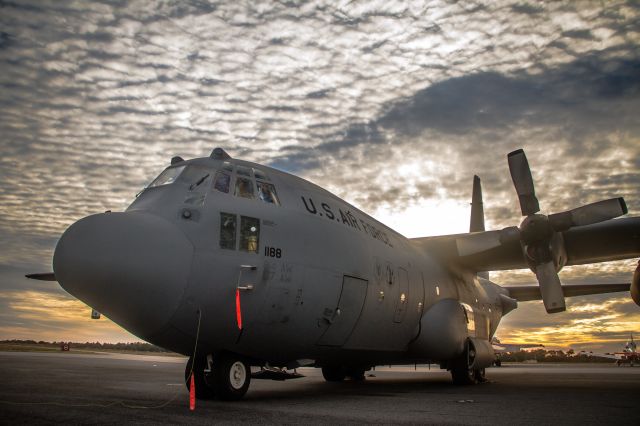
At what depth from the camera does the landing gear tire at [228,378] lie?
9.44m

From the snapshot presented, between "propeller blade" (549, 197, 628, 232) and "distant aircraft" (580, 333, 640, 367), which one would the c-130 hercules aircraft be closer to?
"propeller blade" (549, 197, 628, 232)

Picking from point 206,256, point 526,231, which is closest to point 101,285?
point 206,256

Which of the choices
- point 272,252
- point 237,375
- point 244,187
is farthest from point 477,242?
point 237,375

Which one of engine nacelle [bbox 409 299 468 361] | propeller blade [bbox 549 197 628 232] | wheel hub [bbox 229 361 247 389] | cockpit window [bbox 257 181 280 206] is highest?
propeller blade [bbox 549 197 628 232]

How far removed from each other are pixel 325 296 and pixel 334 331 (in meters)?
1.03

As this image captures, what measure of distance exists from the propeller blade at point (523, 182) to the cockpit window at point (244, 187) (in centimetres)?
851

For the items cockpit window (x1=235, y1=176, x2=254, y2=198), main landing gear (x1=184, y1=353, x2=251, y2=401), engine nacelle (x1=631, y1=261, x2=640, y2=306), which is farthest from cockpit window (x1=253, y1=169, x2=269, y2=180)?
engine nacelle (x1=631, y1=261, x2=640, y2=306)

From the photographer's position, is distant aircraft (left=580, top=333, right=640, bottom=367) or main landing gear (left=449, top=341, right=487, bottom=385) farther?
distant aircraft (left=580, top=333, right=640, bottom=367)

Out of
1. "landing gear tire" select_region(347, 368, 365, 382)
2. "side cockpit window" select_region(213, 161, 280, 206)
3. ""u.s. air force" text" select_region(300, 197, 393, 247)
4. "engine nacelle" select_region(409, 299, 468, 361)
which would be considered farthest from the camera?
"landing gear tire" select_region(347, 368, 365, 382)

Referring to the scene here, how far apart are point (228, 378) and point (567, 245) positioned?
1244cm

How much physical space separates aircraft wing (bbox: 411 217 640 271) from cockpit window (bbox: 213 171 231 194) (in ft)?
29.5

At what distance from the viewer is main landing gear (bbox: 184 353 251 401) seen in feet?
31.0

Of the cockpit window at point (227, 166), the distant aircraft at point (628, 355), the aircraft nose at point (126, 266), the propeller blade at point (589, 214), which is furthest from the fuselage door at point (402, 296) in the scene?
the distant aircraft at point (628, 355)

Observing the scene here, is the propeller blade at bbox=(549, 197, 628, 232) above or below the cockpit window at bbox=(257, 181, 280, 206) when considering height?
above
